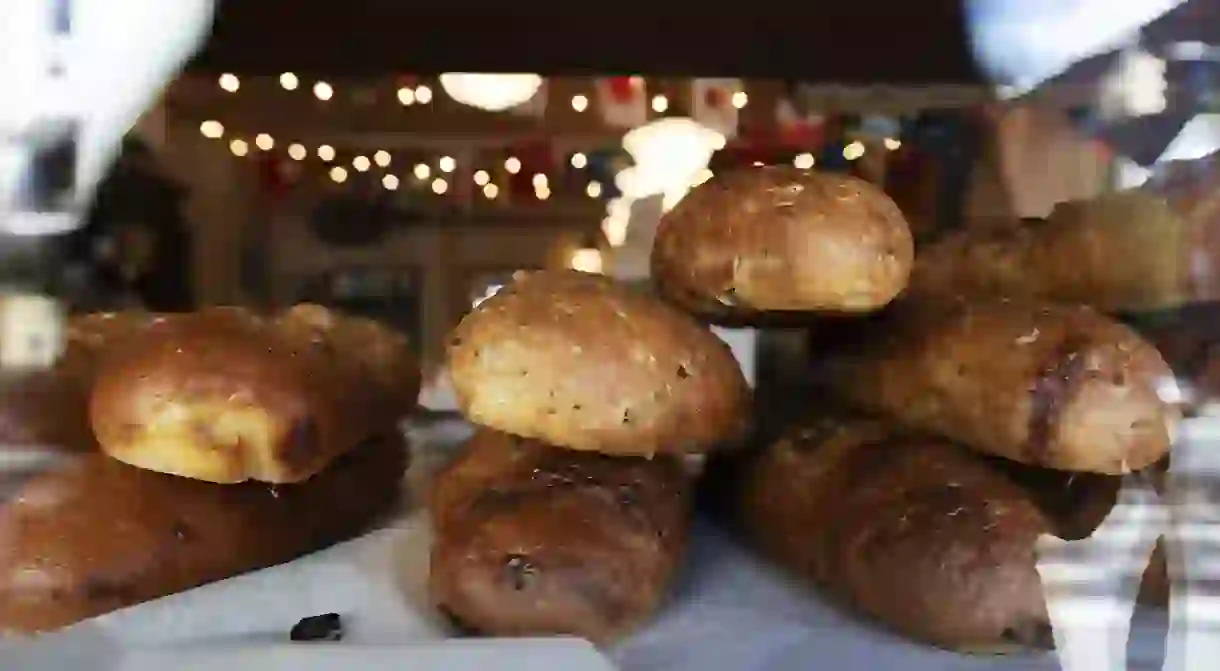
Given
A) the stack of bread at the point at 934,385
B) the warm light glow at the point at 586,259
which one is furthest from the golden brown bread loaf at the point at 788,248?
the warm light glow at the point at 586,259

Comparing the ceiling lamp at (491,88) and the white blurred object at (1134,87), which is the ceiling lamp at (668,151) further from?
the white blurred object at (1134,87)

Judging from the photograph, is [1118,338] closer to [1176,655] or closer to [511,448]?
[1176,655]

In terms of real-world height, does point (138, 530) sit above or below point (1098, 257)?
below

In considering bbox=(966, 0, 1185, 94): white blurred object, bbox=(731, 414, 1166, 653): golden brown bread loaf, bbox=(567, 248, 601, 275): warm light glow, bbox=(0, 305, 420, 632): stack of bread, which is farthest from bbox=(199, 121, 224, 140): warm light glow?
bbox=(966, 0, 1185, 94): white blurred object

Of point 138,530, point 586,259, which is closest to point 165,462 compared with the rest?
point 138,530

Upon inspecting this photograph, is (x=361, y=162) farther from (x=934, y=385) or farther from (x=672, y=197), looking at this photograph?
(x=934, y=385)

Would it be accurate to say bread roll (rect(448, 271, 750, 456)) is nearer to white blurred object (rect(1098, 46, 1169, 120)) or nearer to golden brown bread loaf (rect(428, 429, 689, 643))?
golden brown bread loaf (rect(428, 429, 689, 643))

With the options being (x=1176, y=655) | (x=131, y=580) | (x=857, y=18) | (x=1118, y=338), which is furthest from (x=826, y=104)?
(x=131, y=580)
